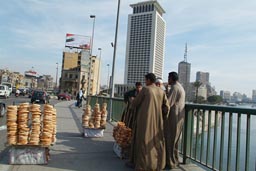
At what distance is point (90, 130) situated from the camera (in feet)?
31.4

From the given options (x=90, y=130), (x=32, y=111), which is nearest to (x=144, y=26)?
(x=90, y=130)

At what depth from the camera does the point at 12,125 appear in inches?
236

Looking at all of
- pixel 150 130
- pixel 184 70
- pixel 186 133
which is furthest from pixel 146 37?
pixel 150 130

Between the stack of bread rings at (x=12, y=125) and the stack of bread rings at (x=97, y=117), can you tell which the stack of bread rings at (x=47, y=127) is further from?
the stack of bread rings at (x=97, y=117)

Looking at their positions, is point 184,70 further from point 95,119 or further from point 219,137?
point 219,137

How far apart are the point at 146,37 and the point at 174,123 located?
4368 cm

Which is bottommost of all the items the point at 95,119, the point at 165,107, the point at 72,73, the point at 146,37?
the point at 95,119

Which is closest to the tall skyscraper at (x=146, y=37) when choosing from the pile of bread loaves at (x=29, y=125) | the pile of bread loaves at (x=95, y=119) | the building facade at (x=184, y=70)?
the building facade at (x=184, y=70)

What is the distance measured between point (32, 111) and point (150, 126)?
2.51 m

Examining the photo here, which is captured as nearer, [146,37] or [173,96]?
[173,96]

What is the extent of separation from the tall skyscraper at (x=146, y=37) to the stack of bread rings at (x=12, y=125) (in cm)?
3669

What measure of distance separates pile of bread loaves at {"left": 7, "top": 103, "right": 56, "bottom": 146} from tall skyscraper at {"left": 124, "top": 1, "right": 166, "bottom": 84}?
36377 mm

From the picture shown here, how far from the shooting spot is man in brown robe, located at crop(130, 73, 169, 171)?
532 centimetres

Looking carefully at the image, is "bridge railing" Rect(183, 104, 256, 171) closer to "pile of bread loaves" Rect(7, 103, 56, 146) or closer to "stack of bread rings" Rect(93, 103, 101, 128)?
"pile of bread loaves" Rect(7, 103, 56, 146)
